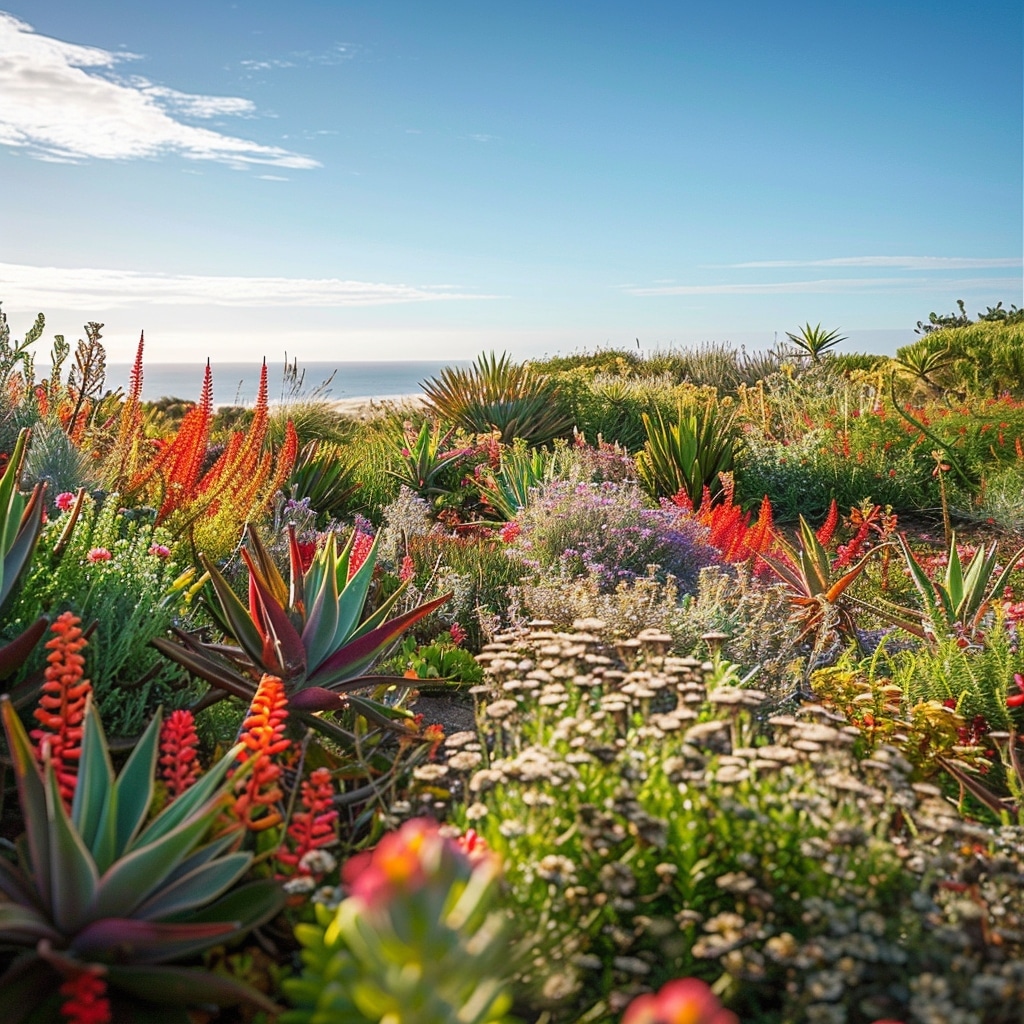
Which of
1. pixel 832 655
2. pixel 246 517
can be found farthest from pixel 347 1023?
pixel 246 517

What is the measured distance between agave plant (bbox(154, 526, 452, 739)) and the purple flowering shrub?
9.25ft

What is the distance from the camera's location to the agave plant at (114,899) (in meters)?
1.89

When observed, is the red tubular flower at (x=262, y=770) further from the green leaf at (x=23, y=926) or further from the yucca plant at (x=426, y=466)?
the yucca plant at (x=426, y=466)

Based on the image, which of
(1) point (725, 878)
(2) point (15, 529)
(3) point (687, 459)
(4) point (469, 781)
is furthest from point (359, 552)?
(3) point (687, 459)

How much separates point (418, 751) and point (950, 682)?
2.54m

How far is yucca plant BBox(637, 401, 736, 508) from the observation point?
9.95 metres

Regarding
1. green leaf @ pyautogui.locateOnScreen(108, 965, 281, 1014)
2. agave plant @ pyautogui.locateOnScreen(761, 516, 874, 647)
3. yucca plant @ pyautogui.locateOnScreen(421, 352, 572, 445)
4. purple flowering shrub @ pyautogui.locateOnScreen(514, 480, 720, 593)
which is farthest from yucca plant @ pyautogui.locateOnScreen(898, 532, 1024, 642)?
yucca plant @ pyautogui.locateOnScreen(421, 352, 572, 445)

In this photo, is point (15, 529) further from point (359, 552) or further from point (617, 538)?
point (617, 538)

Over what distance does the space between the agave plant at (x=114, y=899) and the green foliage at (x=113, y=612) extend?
914mm

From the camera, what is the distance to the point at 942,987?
5.58 feet

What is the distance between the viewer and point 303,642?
3531 millimetres

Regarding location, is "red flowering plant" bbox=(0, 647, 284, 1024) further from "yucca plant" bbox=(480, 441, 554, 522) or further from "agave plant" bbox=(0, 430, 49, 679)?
"yucca plant" bbox=(480, 441, 554, 522)

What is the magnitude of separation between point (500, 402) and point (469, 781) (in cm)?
1054

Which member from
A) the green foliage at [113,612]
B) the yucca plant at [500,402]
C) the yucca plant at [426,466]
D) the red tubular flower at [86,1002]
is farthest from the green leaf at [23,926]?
the yucca plant at [500,402]
